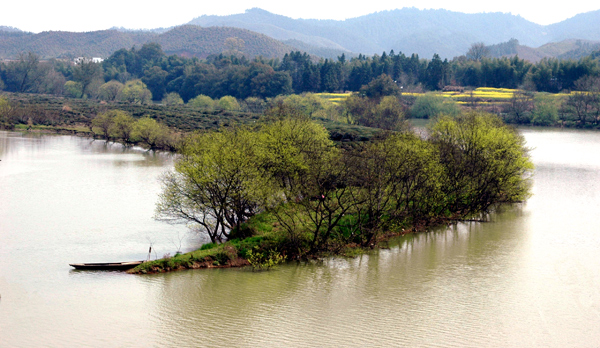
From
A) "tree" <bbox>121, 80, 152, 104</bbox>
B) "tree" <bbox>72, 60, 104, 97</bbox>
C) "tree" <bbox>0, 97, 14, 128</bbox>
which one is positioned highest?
"tree" <bbox>72, 60, 104, 97</bbox>

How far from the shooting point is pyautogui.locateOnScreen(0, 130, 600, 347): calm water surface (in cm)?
2134

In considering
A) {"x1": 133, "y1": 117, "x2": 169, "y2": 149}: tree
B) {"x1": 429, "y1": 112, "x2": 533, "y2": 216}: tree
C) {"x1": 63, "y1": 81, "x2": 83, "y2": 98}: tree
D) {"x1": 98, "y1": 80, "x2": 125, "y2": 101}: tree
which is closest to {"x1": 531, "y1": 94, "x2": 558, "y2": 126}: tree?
{"x1": 133, "y1": 117, "x2": 169, "y2": 149}: tree

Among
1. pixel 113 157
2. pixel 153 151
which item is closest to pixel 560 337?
pixel 113 157

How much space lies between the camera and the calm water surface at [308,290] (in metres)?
21.3

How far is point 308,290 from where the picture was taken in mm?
25703

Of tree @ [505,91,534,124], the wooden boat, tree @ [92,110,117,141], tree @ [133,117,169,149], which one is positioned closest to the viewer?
the wooden boat

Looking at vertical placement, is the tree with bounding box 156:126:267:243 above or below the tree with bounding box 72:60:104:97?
below

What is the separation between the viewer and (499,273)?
29.0m

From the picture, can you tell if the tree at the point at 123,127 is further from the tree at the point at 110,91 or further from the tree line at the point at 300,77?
the tree at the point at 110,91

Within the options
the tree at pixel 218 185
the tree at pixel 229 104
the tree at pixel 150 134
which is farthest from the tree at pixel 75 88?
the tree at pixel 218 185

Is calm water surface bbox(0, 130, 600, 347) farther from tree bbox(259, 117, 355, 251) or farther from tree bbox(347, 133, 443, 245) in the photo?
tree bbox(259, 117, 355, 251)

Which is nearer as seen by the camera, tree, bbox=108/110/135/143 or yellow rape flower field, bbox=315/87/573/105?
tree, bbox=108/110/135/143

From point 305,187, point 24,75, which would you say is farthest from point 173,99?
point 305,187

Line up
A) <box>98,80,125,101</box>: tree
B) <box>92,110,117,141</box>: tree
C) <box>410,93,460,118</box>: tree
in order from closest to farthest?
<box>92,110,117,141</box>: tree
<box>410,93,460,118</box>: tree
<box>98,80,125,101</box>: tree
